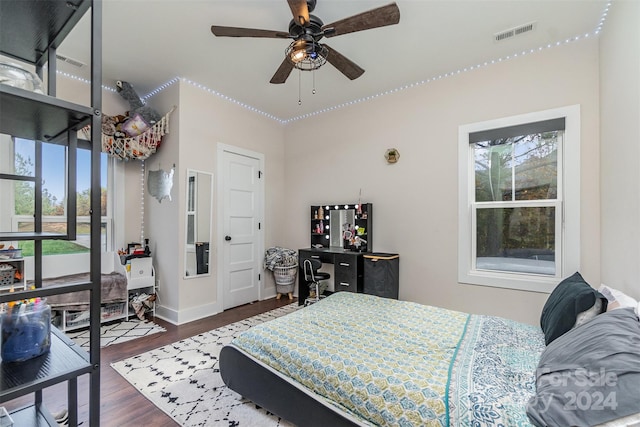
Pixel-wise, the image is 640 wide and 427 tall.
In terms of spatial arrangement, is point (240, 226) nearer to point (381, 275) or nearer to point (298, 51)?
point (381, 275)

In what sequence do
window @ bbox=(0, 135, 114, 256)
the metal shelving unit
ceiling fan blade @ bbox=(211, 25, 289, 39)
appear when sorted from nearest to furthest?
the metal shelving unit → ceiling fan blade @ bbox=(211, 25, 289, 39) → window @ bbox=(0, 135, 114, 256)

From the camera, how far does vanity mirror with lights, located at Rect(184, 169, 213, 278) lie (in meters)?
3.66

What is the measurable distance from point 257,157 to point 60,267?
2810 millimetres

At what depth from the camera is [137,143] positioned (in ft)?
11.5

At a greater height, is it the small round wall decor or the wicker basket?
the small round wall decor

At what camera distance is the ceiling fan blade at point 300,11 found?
1920mm

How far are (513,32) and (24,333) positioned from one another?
383 cm

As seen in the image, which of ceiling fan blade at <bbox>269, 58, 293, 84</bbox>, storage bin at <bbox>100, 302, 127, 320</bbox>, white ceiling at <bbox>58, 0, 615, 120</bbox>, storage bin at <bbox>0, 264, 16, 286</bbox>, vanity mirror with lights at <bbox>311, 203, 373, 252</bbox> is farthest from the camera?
vanity mirror with lights at <bbox>311, 203, 373, 252</bbox>

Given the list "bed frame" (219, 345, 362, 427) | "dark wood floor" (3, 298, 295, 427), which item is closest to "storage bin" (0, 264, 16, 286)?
"dark wood floor" (3, 298, 295, 427)

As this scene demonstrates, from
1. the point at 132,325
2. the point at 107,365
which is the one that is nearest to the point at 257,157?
the point at 132,325

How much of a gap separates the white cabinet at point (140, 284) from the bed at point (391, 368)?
212 cm

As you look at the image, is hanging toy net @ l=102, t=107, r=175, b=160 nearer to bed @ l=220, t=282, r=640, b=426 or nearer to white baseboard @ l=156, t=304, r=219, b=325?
white baseboard @ l=156, t=304, r=219, b=325

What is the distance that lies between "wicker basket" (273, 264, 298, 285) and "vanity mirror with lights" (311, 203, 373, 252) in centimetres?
49

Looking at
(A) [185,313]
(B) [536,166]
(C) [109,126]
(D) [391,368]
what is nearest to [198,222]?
(A) [185,313]
